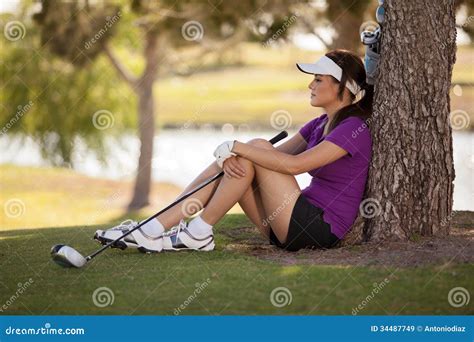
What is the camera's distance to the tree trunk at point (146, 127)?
12.7 m

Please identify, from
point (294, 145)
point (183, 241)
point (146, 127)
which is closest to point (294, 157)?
point (294, 145)

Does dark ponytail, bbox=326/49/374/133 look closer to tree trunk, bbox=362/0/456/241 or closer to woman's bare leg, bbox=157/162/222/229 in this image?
tree trunk, bbox=362/0/456/241

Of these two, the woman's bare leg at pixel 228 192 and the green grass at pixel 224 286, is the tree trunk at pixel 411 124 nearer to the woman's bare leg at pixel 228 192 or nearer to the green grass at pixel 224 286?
the green grass at pixel 224 286

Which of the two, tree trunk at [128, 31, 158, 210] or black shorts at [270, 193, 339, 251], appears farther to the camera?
tree trunk at [128, 31, 158, 210]

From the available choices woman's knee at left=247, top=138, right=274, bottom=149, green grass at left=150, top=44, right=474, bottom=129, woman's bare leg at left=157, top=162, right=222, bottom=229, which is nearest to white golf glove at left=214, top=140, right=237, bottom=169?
woman's knee at left=247, top=138, right=274, bottom=149

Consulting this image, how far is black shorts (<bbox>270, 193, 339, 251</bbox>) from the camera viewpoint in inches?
171

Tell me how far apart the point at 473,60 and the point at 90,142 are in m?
19.8

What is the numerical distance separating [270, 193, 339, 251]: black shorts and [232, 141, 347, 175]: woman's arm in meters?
0.19

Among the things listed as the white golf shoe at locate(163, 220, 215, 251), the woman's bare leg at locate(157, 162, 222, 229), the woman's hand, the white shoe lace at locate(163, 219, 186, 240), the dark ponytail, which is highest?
the dark ponytail

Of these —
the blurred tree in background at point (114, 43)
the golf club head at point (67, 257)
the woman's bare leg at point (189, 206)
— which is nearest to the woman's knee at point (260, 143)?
the woman's bare leg at point (189, 206)

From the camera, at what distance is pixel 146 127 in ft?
41.8

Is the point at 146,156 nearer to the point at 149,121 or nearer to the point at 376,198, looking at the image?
the point at 149,121

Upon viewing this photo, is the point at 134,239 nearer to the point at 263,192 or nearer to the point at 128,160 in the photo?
the point at 263,192

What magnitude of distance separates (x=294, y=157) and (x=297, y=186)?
20 centimetres
